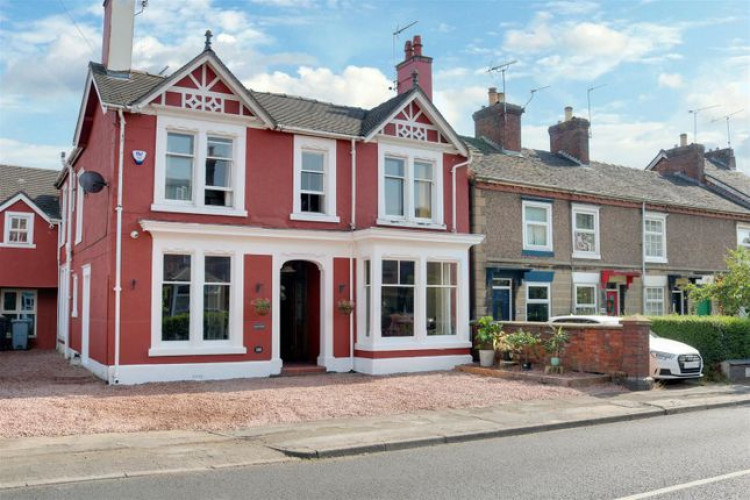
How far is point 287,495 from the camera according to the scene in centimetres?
721

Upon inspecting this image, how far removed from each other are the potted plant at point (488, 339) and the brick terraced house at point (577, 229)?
195 cm

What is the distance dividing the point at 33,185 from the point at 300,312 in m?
16.0

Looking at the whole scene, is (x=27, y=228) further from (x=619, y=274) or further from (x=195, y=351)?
(x=619, y=274)

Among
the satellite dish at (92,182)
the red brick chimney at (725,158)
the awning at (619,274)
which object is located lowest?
the awning at (619,274)

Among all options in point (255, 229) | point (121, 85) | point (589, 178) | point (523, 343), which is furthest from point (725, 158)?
point (121, 85)

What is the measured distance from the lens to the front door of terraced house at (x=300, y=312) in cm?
1888

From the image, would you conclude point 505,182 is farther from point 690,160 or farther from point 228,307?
point 690,160

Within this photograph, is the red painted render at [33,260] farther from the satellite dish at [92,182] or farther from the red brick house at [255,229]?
the satellite dish at [92,182]

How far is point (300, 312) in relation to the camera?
19.5 meters

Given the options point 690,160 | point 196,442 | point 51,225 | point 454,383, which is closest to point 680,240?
point 690,160

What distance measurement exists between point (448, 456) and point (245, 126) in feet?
35.4

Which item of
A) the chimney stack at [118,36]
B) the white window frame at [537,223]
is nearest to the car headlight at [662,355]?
the white window frame at [537,223]

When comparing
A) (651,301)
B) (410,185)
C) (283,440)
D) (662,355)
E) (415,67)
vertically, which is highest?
(415,67)

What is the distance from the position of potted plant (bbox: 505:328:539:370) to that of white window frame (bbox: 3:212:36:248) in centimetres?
1908
